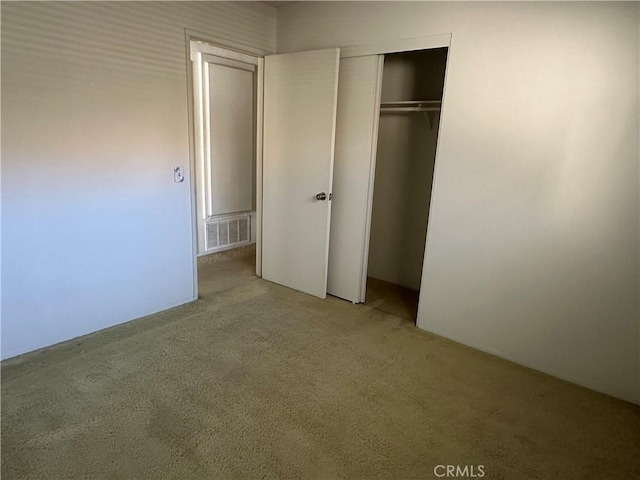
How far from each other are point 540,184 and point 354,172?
1.41 m

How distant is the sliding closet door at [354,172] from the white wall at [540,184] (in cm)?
37

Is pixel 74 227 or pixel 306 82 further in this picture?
pixel 306 82

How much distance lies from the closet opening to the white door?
0.71 m

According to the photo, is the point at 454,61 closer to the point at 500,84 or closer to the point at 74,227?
the point at 500,84

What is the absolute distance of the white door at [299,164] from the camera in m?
3.27

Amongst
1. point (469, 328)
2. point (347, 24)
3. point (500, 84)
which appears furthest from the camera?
point (347, 24)

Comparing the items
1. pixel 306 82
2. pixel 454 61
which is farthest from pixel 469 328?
pixel 306 82

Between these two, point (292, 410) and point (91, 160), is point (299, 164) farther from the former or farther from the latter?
point (292, 410)

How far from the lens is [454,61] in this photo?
2.63 m

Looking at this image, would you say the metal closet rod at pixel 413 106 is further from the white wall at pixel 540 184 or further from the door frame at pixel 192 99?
the door frame at pixel 192 99

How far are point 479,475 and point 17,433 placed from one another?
83.5 inches

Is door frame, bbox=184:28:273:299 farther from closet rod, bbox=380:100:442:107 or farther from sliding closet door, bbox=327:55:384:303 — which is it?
closet rod, bbox=380:100:442:107

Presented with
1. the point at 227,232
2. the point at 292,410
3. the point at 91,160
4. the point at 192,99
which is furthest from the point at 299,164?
the point at 292,410

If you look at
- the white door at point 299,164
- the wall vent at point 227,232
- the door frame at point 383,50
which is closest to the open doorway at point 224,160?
the wall vent at point 227,232
